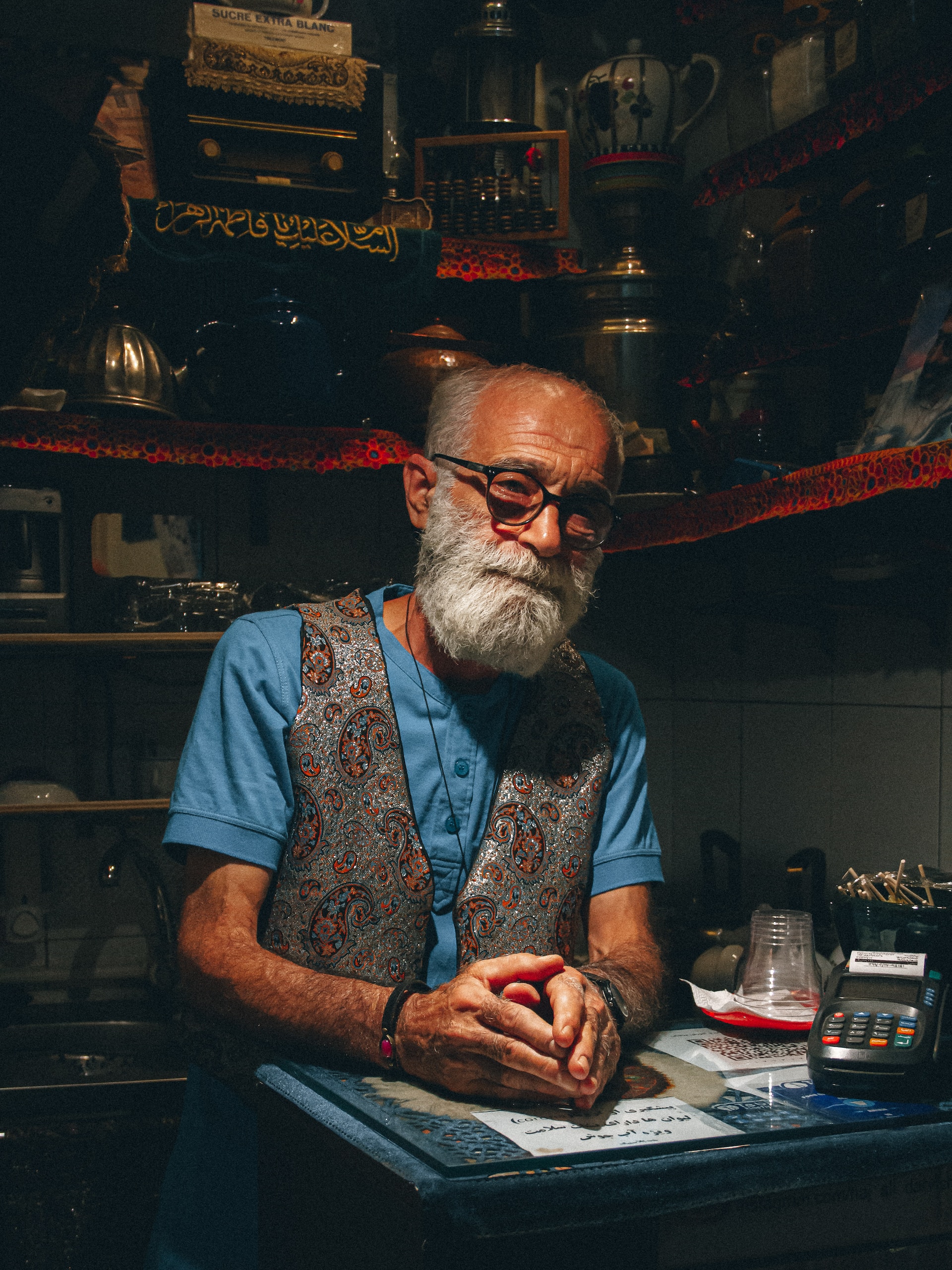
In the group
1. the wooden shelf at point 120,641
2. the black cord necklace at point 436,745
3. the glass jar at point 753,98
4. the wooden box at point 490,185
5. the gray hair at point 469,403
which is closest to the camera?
the black cord necklace at point 436,745

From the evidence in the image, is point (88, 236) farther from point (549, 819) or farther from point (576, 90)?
point (549, 819)

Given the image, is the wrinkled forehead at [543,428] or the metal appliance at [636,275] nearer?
the wrinkled forehead at [543,428]

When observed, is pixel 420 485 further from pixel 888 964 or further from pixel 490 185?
pixel 490 185

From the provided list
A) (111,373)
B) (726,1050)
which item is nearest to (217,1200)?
(726,1050)

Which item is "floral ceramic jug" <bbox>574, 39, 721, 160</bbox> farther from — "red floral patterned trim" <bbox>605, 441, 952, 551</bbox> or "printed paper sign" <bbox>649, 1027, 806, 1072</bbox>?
"printed paper sign" <bbox>649, 1027, 806, 1072</bbox>

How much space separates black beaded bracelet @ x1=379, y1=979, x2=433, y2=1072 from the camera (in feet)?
3.03

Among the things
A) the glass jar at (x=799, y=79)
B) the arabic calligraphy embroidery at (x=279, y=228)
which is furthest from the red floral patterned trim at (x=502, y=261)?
the glass jar at (x=799, y=79)

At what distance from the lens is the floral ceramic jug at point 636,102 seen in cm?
230

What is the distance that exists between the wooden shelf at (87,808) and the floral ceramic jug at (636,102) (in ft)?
5.46

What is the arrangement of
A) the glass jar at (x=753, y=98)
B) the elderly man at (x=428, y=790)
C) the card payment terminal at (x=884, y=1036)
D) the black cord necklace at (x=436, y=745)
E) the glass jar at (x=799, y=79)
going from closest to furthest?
the card payment terminal at (x=884, y=1036) → the elderly man at (x=428, y=790) → the black cord necklace at (x=436, y=745) → the glass jar at (x=799, y=79) → the glass jar at (x=753, y=98)

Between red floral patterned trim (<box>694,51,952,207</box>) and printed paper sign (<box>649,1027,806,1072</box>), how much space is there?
1238 mm

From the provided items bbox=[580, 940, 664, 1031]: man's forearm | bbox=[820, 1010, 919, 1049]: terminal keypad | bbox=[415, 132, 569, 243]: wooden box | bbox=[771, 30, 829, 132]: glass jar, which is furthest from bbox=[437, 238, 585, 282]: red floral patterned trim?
bbox=[820, 1010, 919, 1049]: terminal keypad

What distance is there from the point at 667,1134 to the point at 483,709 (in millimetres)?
617

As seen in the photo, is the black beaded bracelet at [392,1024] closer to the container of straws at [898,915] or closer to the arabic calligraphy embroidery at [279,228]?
the container of straws at [898,915]
